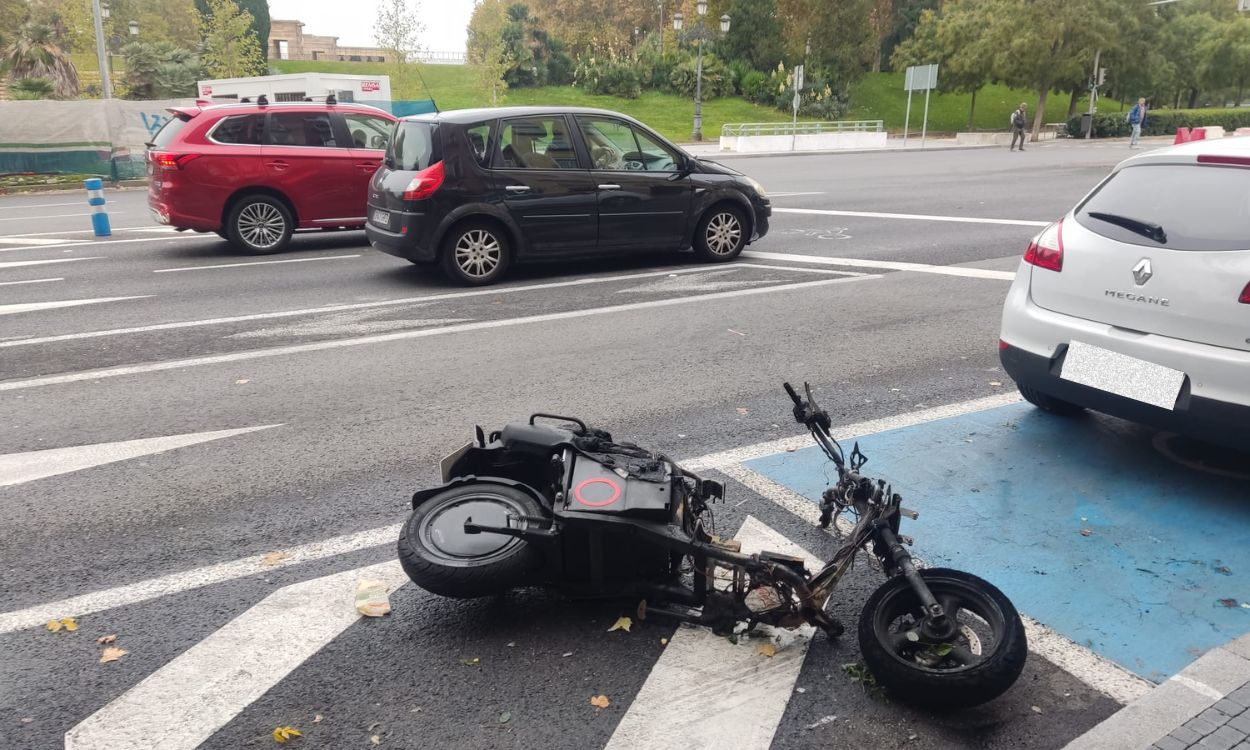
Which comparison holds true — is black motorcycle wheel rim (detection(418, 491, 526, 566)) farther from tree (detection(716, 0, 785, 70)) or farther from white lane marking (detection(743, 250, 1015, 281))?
tree (detection(716, 0, 785, 70))

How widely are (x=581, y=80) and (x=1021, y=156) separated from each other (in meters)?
29.0

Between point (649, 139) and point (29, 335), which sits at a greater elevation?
point (649, 139)

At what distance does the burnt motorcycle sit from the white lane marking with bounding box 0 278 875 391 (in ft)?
13.2

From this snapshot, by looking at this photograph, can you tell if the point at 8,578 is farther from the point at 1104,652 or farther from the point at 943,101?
the point at 943,101

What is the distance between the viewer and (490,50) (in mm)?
49281

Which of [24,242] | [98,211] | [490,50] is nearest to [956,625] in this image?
[98,211]

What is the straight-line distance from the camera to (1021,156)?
3256 centimetres

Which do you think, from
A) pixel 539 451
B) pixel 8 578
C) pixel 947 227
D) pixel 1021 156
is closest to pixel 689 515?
pixel 539 451

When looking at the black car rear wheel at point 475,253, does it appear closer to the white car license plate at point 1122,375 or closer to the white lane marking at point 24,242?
the white car license plate at point 1122,375

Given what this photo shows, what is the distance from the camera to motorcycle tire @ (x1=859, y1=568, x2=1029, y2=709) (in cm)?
289

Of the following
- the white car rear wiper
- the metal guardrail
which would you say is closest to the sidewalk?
the white car rear wiper

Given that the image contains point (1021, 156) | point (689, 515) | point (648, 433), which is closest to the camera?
point (689, 515)

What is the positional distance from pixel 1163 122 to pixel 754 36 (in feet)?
82.6

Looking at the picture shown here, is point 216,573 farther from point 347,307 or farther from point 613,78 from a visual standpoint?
point 613,78
